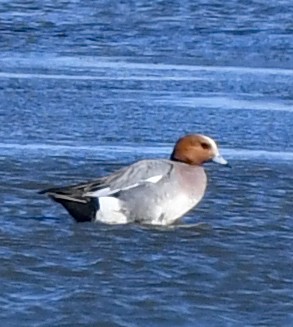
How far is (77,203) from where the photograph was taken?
360 inches

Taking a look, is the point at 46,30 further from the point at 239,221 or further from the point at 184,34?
the point at 239,221

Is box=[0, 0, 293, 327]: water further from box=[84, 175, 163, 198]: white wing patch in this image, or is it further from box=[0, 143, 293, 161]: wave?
box=[84, 175, 163, 198]: white wing patch

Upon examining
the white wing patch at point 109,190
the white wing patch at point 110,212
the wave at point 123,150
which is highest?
the white wing patch at point 109,190

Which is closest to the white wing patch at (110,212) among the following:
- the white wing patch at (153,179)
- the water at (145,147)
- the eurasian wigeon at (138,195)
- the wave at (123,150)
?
the eurasian wigeon at (138,195)

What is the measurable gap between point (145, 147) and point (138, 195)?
8.62ft

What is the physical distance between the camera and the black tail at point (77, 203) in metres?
9.13

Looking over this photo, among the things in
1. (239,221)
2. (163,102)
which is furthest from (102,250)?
(163,102)

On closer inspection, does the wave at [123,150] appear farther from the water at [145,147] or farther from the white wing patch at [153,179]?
the white wing patch at [153,179]

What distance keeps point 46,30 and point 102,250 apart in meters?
10.3

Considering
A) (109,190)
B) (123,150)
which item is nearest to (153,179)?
(109,190)

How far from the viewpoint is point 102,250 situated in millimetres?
8312

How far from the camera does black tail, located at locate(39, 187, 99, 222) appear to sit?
9.13 meters

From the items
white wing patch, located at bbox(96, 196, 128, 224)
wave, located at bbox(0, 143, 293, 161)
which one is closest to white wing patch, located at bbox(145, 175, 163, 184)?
white wing patch, located at bbox(96, 196, 128, 224)

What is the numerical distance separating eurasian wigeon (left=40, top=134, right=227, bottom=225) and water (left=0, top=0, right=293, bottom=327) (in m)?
0.13
